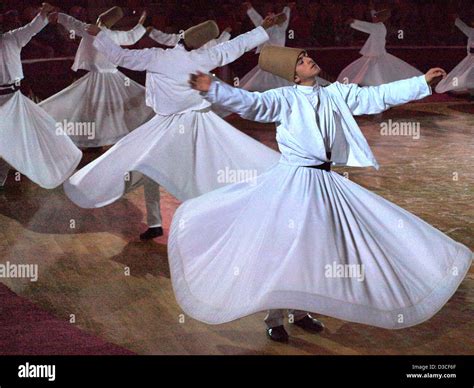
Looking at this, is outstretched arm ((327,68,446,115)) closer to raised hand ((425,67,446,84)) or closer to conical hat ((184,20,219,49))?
raised hand ((425,67,446,84))

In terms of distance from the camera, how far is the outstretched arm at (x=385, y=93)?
14.6 feet

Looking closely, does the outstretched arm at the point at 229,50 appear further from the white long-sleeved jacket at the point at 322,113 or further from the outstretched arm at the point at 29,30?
the outstretched arm at the point at 29,30

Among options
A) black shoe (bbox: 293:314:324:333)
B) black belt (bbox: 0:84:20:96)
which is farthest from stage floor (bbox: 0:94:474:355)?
black belt (bbox: 0:84:20:96)

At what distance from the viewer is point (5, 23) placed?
11000 millimetres

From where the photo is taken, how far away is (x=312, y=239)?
14.0 feet

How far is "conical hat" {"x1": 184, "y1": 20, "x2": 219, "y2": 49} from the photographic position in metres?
6.16

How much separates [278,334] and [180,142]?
2088 millimetres

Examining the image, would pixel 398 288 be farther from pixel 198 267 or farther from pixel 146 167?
pixel 146 167

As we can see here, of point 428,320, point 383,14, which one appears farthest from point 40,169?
point 383,14

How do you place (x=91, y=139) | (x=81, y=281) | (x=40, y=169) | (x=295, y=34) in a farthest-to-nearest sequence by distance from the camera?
(x=295, y=34) → (x=91, y=139) → (x=40, y=169) → (x=81, y=281)

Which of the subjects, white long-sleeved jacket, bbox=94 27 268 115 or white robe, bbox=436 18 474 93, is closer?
white long-sleeved jacket, bbox=94 27 268 115

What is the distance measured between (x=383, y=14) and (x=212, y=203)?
25.1ft

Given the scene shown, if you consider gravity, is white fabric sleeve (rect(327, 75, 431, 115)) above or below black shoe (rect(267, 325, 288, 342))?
above

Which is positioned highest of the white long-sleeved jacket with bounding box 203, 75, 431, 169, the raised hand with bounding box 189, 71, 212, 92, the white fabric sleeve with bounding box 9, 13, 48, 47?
the white fabric sleeve with bounding box 9, 13, 48, 47
